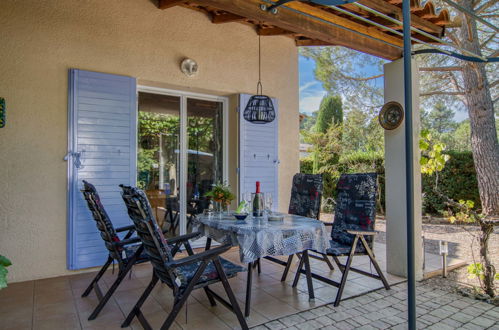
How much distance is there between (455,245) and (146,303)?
5186 mm

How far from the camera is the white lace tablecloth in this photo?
8.38 feet

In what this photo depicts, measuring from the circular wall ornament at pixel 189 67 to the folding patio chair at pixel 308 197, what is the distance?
2.11 metres

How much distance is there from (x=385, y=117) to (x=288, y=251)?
222cm

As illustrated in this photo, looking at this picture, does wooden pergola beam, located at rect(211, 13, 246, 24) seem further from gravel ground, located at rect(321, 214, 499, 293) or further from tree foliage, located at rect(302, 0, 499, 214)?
gravel ground, located at rect(321, 214, 499, 293)

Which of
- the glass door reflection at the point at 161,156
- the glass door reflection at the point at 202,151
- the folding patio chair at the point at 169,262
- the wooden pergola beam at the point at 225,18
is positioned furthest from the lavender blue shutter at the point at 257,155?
the folding patio chair at the point at 169,262

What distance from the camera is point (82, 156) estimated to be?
3.83m

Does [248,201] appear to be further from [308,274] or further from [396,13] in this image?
[396,13]

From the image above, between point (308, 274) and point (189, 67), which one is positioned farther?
point (189, 67)

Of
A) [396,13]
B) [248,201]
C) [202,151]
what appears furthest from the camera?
[202,151]

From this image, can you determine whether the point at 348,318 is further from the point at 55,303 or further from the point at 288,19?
the point at 288,19

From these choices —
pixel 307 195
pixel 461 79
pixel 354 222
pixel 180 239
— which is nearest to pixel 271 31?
pixel 307 195

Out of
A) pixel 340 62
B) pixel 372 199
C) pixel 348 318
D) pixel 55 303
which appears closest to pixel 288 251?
pixel 348 318

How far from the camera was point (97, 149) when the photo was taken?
392 cm

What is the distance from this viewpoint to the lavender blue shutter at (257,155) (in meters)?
5.07
